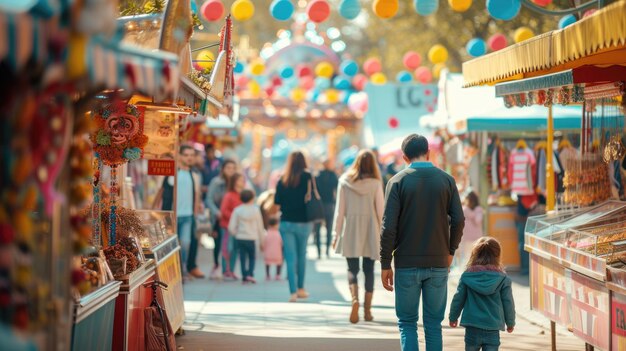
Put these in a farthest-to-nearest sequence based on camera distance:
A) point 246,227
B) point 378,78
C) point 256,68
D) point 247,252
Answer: point 378,78 → point 256,68 → point 247,252 → point 246,227

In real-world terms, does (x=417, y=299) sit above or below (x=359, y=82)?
below

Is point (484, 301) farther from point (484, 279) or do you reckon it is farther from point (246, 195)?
point (246, 195)

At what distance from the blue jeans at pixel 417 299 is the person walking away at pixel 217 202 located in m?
8.89

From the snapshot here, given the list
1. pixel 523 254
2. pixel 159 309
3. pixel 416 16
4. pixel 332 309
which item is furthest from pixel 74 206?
pixel 416 16

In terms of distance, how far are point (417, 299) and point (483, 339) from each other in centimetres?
58

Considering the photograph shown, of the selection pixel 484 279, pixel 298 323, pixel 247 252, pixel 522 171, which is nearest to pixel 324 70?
pixel 522 171

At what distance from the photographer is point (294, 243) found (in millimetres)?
13102

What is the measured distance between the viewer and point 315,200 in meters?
12.8

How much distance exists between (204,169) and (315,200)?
7.58 meters

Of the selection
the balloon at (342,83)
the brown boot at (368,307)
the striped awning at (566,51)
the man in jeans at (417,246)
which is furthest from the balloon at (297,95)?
the man in jeans at (417,246)

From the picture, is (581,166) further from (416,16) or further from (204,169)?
(416,16)

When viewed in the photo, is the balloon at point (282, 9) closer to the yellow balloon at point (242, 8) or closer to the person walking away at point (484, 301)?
the yellow balloon at point (242, 8)

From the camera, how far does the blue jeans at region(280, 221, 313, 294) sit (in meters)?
12.9

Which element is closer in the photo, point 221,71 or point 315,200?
point 221,71
